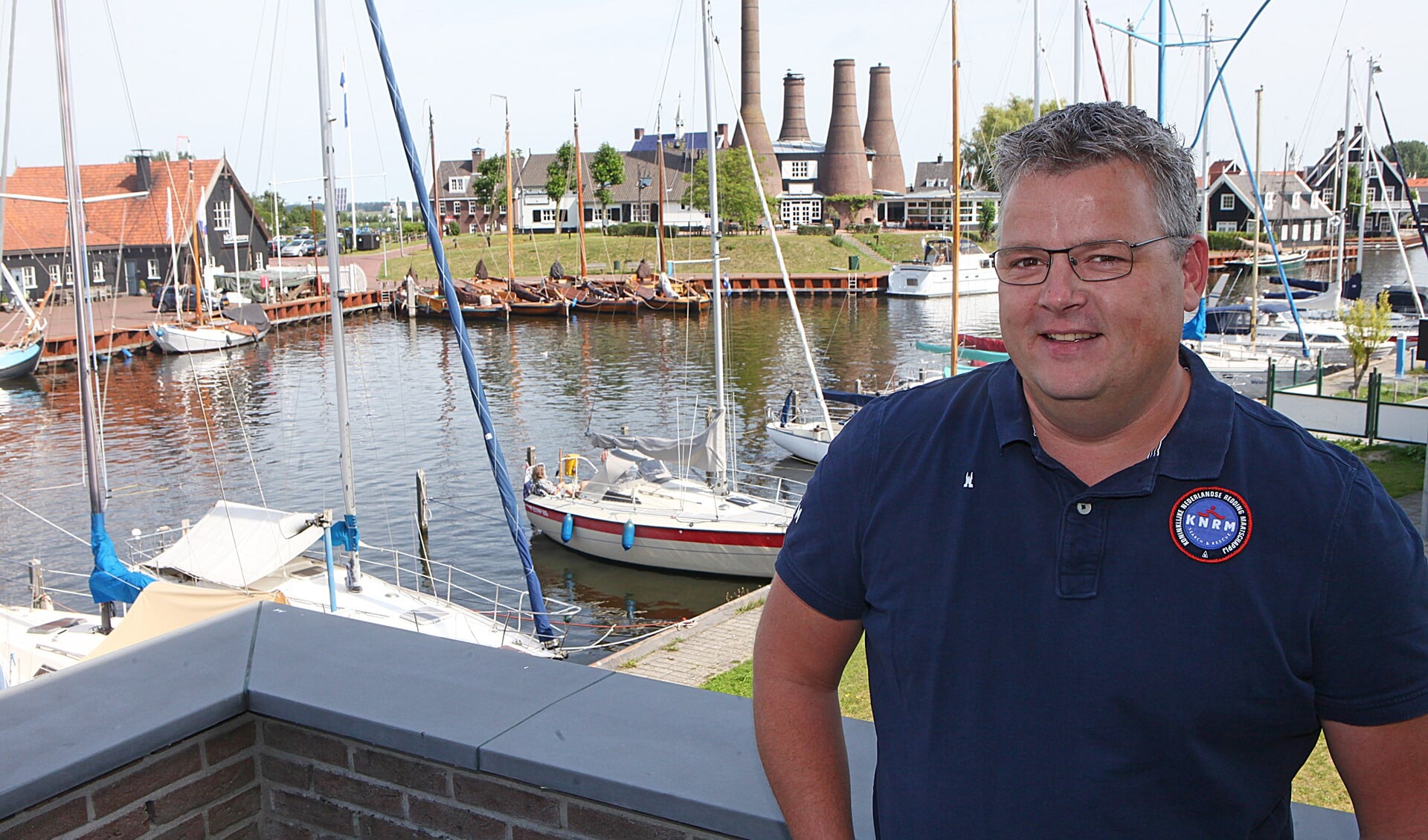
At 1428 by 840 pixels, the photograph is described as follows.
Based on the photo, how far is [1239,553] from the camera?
57.6 inches

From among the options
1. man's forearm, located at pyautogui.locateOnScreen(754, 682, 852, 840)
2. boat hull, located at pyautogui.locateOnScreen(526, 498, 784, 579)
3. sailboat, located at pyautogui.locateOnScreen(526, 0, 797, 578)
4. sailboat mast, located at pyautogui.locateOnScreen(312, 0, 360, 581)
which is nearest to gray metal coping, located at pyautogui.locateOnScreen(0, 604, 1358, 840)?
man's forearm, located at pyautogui.locateOnScreen(754, 682, 852, 840)

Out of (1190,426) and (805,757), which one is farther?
(805,757)

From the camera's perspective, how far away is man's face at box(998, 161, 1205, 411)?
5.19ft

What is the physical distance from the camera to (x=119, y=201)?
5616 centimetres

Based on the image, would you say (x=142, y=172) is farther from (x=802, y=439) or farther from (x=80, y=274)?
(x=80, y=274)

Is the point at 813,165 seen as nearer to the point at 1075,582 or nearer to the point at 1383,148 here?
the point at 1383,148

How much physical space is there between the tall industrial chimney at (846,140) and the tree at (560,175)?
2013cm

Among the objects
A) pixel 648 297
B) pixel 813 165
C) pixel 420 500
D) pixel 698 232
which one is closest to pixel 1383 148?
pixel 813 165

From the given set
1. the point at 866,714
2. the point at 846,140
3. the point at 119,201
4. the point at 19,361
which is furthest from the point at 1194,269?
the point at 846,140

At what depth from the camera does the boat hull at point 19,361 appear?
119 ft

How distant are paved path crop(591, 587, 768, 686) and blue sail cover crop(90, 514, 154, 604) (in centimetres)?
520

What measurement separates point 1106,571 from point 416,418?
3023 centimetres

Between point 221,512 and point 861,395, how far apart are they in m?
14.3

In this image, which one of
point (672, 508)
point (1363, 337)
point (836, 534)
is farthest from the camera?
point (1363, 337)
